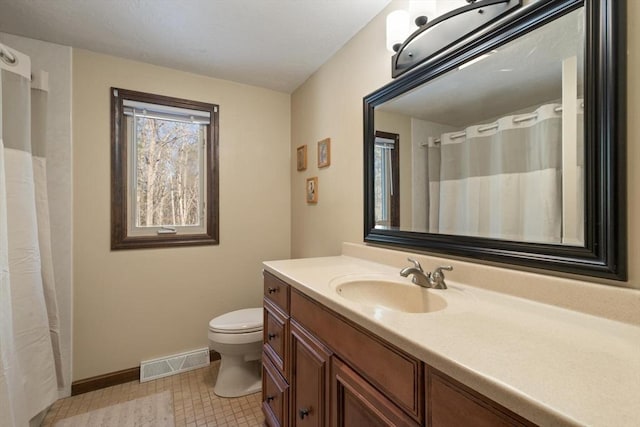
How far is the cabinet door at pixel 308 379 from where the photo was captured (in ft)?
3.14

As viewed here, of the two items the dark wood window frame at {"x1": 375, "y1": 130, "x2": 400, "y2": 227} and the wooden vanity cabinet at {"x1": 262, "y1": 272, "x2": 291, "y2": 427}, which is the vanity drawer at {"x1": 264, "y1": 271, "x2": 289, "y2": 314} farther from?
the dark wood window frame at {"x1": 375, "y1": 130, "x2": 400, "y2": 227}

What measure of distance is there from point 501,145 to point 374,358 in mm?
820

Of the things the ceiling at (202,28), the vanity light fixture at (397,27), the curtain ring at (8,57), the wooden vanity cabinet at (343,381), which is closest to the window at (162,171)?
the ceiling at (202,28)

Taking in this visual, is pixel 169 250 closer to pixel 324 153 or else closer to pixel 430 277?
pixel 324 153

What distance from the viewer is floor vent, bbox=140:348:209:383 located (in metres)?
1.98

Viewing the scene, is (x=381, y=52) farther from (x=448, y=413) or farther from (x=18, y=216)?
(x=18, y=216)

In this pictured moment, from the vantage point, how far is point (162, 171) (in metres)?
2.12

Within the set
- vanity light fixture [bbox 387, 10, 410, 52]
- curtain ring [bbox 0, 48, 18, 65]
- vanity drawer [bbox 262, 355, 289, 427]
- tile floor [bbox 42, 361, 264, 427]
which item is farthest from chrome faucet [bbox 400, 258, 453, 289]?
curtain ring [bbox 0, 48, 18, 65]

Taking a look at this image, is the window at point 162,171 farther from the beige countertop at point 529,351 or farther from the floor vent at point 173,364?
the beige countertop at point 529,351

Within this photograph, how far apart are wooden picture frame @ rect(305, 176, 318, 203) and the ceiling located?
2.74 feet

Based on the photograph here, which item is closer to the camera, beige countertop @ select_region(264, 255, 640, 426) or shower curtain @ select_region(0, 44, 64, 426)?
beige countertop @ select_region(264, 255, 640, 426)

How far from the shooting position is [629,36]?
2.27ft

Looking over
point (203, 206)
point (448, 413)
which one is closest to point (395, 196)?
point (448, 413)

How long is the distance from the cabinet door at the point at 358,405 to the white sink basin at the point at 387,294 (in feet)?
1.00
